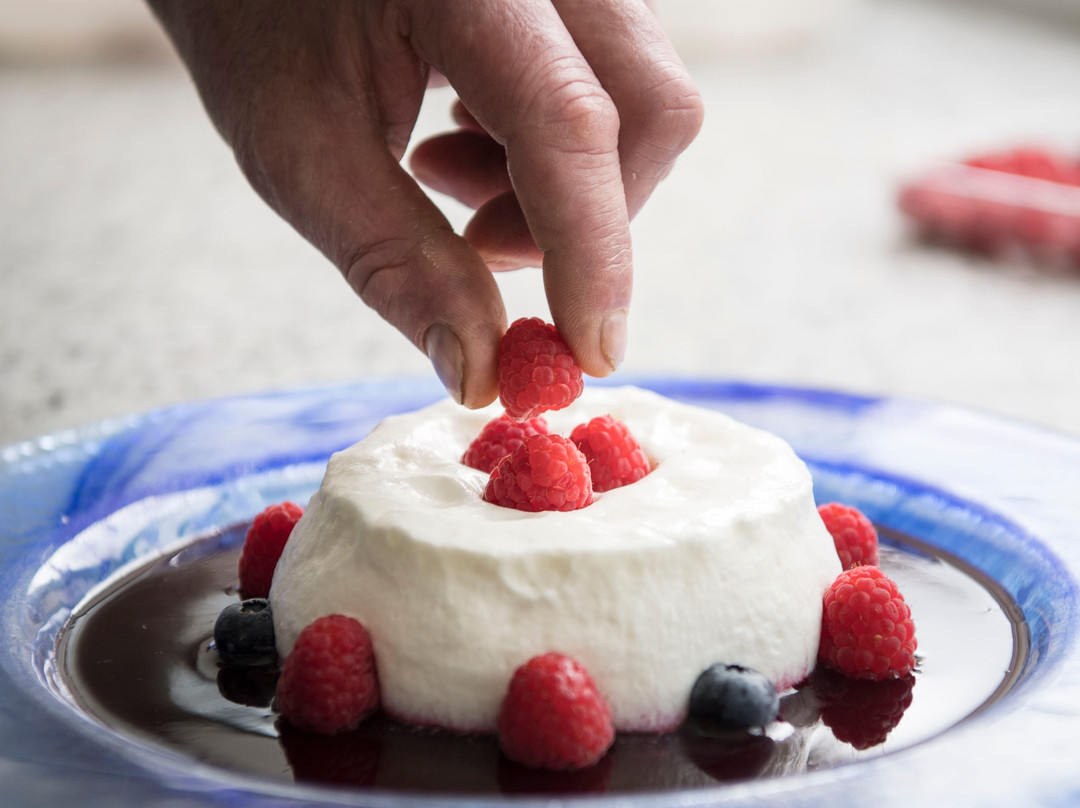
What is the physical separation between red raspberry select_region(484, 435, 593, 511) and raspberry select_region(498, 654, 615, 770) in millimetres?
169

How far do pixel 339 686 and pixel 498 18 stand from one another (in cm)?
56

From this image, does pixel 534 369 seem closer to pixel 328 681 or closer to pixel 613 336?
pixel 613 336

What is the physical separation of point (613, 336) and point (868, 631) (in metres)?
0.36

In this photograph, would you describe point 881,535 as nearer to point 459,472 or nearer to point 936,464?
point 936,464

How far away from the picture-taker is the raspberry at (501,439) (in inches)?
50.0

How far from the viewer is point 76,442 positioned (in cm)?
151

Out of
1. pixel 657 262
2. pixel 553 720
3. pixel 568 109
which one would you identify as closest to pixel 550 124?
pixel 568 109

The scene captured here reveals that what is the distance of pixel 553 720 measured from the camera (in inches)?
38.4

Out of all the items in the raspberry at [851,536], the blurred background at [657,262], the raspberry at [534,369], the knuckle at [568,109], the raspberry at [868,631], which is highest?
the knuckle at [568,109]

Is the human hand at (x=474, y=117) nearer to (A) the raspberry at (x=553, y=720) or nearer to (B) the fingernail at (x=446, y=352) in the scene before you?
(B) the fingernail at (x=446, y=352)

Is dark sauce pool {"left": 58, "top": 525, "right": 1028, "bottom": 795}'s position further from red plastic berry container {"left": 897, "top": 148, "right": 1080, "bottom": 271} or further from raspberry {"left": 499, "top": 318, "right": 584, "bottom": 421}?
red plastic berry container {"left": 897, "top": 148, "right": 1080, "bottom": 271}

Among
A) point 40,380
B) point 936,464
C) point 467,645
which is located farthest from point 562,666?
point 40,380

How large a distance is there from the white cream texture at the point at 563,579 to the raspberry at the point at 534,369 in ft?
0.35

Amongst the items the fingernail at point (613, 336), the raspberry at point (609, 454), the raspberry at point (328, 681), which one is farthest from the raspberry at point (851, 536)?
the raspberry at point (328, 681)
